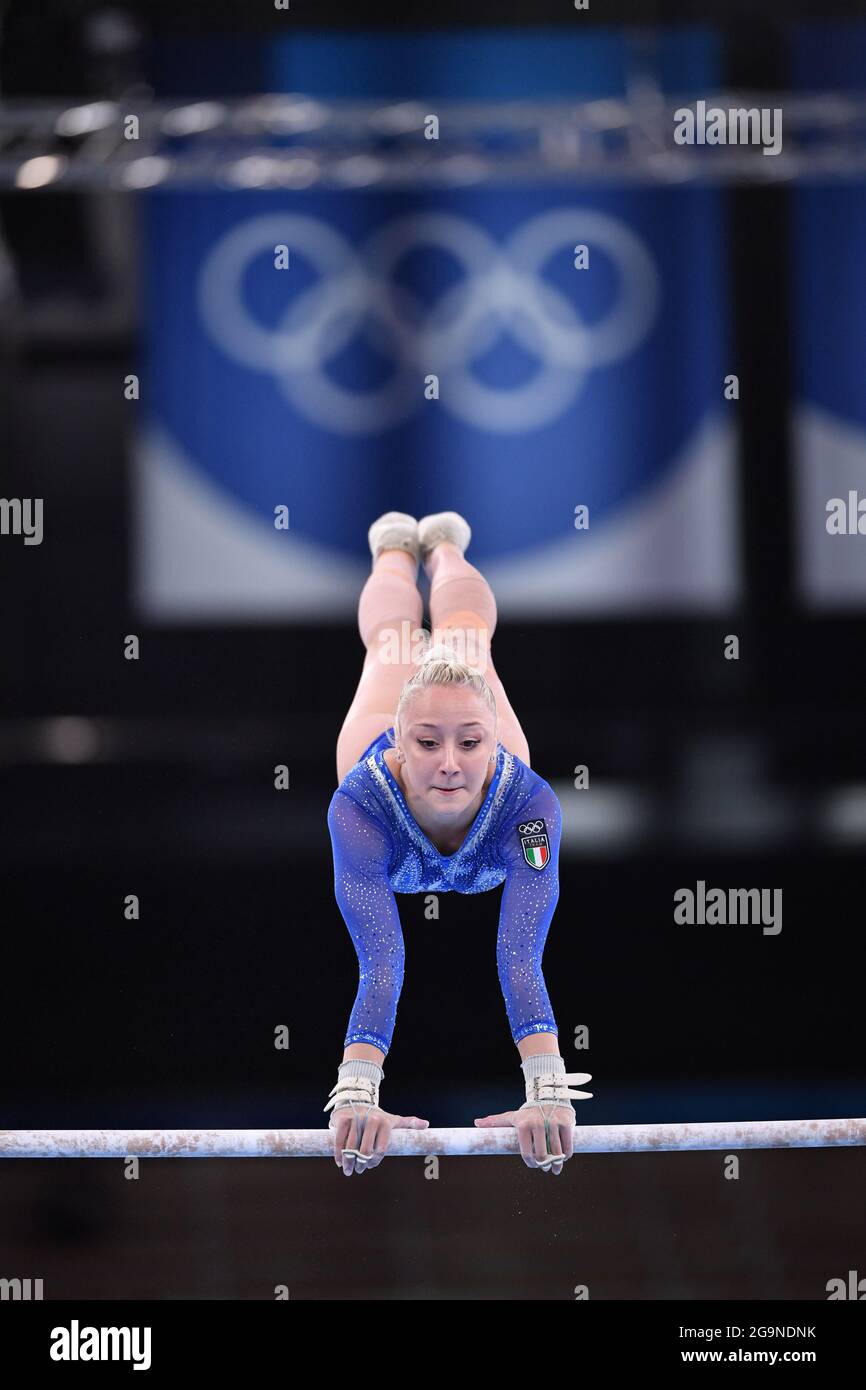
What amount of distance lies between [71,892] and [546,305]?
2.72 m

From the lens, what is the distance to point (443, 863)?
11.5 feet

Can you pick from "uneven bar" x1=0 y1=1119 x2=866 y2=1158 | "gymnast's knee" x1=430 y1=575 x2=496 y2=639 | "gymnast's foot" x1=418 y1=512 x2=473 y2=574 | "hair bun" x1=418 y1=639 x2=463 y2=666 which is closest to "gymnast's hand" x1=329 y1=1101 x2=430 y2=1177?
"uneven bar" x1=0 y1=1119 x2=866 y2=1158

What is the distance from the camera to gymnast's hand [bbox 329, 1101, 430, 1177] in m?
2.98

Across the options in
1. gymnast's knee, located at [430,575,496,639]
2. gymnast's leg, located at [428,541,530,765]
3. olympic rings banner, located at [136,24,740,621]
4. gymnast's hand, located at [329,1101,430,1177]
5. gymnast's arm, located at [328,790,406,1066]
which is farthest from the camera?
olympic rings banner, located at [136,24,740,621]

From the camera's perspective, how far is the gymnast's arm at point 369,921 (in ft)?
10.2

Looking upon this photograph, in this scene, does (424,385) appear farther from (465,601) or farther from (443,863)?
(443,863)

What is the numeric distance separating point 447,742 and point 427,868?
0.46 m

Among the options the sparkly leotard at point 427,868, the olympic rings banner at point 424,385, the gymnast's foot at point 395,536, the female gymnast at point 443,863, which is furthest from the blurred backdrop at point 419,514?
the sparkly leotard at point 427,868

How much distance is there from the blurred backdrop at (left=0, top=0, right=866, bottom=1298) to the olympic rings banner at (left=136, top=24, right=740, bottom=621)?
0.01 m

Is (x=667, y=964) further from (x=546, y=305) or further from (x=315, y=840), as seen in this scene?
(x=546, y=305)

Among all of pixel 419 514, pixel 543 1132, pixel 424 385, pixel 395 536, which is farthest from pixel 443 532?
pixel 543 1132

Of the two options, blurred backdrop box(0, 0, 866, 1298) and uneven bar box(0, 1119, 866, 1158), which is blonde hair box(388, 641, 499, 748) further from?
blurred backdrop box(0, 0, 866, 1298)

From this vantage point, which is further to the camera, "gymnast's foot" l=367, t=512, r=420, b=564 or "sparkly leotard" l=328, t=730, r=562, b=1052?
"gymnast's foot" l=367, t=512, r=420, b=564
